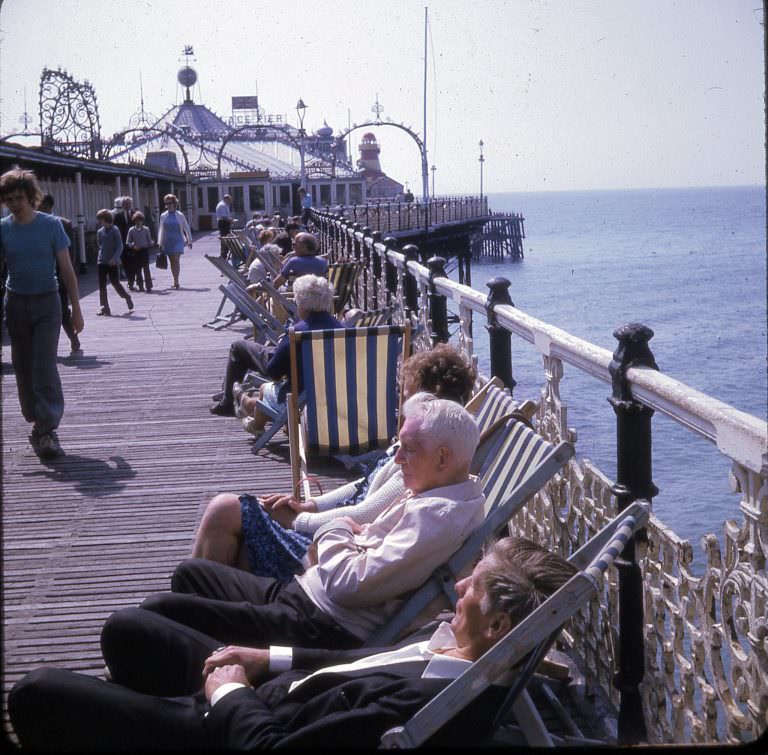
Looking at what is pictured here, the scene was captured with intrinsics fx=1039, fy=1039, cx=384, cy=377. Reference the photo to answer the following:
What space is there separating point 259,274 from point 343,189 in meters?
64.6

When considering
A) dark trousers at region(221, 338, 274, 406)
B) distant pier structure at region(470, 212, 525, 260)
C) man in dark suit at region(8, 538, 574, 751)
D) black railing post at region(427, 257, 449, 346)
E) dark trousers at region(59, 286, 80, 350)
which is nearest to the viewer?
man in dark suit at region(8, 538, 574, 751)

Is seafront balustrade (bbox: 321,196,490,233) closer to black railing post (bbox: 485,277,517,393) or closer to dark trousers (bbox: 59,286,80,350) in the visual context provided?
dark trousers (bbox: 59,286,80,350)

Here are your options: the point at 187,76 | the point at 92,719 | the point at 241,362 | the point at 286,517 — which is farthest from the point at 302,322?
the point at 187,76

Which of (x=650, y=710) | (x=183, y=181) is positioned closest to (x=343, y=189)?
(x=183, y=181)

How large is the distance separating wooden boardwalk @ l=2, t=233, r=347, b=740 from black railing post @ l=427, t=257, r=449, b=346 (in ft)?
3.26

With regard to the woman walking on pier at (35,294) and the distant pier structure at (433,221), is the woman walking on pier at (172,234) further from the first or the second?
the distant pier structure at (433,221)

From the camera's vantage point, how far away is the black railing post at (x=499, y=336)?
13.3 ft

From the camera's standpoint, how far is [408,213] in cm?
5169

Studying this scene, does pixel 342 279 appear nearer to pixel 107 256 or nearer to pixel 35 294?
pixel 35 294

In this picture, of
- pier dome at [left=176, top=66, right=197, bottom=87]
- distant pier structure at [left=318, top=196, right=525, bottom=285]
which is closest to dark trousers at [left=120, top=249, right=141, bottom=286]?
distant pier structure at [left=318, top=196, right=525, bottom=285]

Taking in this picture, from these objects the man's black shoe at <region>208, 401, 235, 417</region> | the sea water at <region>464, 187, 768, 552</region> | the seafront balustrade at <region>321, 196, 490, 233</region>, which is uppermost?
the seafront balustrade at <region>321, 196, 490, 233</region>

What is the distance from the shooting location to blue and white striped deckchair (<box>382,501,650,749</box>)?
185cm

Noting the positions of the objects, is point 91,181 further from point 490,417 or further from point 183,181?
point 490,417

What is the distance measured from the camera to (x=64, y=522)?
4941mm
